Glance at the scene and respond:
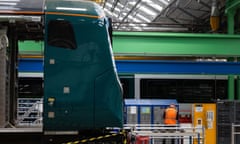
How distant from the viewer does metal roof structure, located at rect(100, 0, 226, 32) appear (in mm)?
19297

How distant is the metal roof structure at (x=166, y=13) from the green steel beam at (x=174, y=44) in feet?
20.5

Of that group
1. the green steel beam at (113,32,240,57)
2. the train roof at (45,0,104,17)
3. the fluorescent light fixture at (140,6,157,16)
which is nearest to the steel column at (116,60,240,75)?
the green steel beam at (113,32,240,57)

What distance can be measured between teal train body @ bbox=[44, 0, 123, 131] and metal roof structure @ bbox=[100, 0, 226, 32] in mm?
13129

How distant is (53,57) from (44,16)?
22.2 inches

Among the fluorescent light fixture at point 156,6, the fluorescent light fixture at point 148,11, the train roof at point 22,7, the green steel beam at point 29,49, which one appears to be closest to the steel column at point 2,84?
the train roof at point 22,7

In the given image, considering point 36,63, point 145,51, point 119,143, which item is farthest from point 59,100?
point 145,51

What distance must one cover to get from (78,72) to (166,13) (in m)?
16.8

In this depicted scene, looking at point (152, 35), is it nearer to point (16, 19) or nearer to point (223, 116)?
point (223, 116)

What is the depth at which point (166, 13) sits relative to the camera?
841 inches

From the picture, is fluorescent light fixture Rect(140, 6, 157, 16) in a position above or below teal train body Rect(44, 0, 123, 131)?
above

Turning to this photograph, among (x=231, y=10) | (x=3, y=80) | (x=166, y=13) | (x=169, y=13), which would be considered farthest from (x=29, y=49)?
(x=169, y=13)

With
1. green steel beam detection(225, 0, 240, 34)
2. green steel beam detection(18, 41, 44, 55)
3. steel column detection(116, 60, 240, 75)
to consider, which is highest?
green steel beam detection(225, 0, 240, 34)

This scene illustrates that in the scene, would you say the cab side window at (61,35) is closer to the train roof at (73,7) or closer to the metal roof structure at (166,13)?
the train roof at (73,7)

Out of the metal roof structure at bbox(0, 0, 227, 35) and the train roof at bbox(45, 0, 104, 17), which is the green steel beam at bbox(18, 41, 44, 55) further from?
the train roof at bbox(45, 0, 104, 17)
